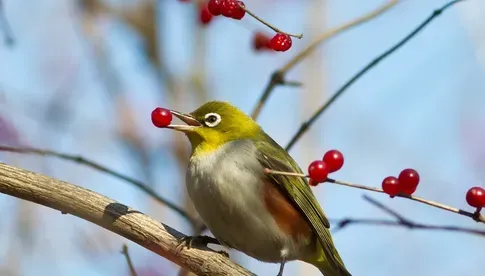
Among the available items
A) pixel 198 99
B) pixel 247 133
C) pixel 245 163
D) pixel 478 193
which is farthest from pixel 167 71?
pixel 478 193

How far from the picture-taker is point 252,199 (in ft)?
17.9

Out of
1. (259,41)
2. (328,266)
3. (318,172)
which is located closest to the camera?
(318,172)

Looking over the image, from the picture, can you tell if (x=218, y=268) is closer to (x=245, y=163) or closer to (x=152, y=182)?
(x=245, y=163)

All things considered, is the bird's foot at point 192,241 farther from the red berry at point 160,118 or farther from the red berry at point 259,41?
the red berry at point 259,41

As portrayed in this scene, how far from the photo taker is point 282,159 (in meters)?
6.04

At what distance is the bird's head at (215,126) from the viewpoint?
5961mm

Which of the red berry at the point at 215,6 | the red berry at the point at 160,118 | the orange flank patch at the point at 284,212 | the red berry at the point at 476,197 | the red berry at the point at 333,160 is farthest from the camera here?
the orange flank patch at the point at 284,212

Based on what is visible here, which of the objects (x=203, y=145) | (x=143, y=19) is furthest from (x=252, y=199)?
(x=143, y=19)

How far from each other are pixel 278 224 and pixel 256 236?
0.63ft

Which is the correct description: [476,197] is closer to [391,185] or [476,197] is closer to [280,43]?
[391,185]

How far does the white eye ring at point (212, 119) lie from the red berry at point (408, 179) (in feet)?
7.86

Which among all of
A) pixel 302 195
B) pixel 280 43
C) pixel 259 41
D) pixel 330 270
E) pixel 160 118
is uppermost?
pixel 259 41

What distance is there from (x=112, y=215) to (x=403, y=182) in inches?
75.5

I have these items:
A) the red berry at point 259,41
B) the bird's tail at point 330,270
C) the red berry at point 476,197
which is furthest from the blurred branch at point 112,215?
the red berry at point 259,41
